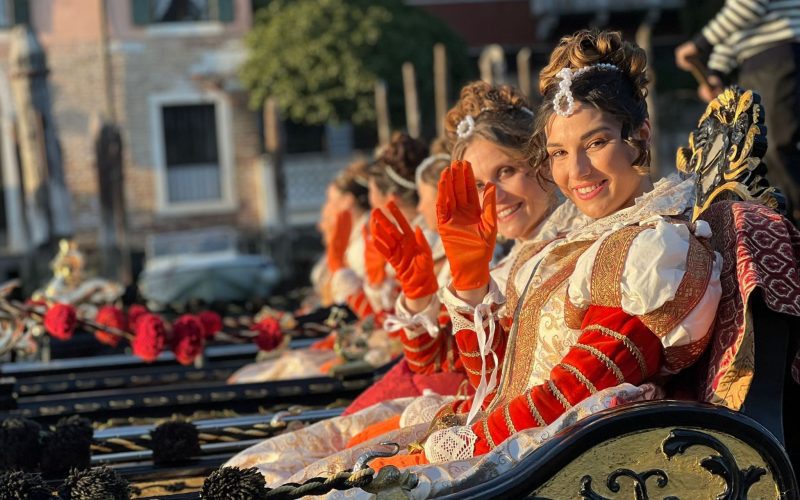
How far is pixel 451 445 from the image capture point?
2.22 metres

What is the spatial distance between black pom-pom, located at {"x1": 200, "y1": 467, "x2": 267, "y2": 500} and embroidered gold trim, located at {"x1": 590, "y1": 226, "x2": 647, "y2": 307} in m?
0.60

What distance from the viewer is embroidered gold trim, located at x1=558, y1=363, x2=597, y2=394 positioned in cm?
209

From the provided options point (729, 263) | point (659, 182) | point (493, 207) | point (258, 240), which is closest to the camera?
point (729, 263)

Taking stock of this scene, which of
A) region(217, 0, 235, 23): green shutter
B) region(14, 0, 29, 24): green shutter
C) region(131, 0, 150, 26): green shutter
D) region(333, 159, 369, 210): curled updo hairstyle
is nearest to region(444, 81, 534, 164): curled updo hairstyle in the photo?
region(333, 159, 369, 210): curled updo hairstyle

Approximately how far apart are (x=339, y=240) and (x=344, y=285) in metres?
0.69

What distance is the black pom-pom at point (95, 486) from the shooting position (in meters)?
2.04

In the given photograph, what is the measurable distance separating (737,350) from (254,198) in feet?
55.8

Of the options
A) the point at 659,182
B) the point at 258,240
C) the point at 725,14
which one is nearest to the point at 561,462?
the point at 659,182

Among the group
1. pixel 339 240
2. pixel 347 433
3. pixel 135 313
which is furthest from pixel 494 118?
pixel 339 240

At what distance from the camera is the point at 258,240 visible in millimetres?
18312

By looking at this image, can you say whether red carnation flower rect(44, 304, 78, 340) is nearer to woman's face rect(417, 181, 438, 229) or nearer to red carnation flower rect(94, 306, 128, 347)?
red carnation flower rect(94, 306, 128, 347)

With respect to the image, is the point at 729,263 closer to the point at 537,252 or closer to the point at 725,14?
the point at 537,252

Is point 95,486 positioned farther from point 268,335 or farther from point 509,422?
point 268,335

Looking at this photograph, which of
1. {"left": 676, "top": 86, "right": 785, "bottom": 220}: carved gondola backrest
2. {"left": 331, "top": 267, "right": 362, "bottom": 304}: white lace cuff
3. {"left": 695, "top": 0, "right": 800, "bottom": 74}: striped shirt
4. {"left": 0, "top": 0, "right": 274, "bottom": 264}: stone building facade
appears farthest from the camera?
{"left": 0, "top": 0, "right": 274, "bottom": 264}: stone building facade
